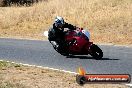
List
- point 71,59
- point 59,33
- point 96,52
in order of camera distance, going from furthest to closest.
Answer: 1. point 59,33
2. point 71,59
3. point 96,52

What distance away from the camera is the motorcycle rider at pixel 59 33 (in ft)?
51.0

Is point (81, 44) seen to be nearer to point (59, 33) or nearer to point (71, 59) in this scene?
point (71, 59)

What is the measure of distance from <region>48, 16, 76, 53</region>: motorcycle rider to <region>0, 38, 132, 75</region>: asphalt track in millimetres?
461

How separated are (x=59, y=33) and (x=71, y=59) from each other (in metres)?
1.12

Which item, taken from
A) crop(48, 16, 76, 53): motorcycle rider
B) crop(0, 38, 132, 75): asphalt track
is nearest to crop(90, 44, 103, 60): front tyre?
crop(0, 38, 132, 75): asphalt track

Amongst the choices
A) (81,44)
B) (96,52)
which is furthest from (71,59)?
(96,52)

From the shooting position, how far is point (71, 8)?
107 ft

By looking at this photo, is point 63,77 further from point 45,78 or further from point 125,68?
point 125,68

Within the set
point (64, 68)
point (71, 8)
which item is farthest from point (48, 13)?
point (64, 68)

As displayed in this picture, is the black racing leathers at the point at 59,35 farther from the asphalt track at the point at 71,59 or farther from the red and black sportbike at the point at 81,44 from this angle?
the asphalt track at the point at 71,59

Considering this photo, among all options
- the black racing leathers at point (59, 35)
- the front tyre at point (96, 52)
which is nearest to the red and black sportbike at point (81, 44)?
the front tyre at point (96, 52)

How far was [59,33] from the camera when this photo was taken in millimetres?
15703

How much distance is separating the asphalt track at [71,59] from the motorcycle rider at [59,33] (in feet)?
1.51

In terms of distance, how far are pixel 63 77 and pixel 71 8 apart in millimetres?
21778
